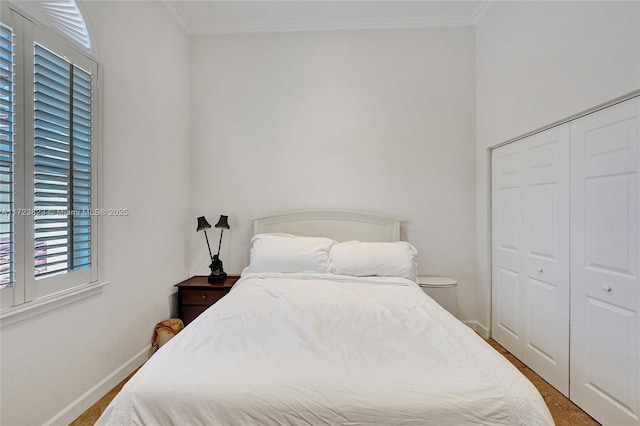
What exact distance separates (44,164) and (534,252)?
3202 millimetres

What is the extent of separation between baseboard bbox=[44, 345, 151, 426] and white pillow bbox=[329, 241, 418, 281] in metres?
1.68

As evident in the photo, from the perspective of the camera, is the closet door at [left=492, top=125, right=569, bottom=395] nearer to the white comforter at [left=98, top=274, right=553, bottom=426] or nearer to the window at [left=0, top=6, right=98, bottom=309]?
the white comforter at [left=98, top=274, right=553, bottom=426]

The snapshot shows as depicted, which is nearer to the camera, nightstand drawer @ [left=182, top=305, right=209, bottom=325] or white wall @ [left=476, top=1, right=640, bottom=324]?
white wall @ [left=476, top=1, right=640, bottom=324]

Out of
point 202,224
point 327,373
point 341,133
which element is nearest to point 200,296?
point 202,224

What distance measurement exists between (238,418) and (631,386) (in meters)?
1.98

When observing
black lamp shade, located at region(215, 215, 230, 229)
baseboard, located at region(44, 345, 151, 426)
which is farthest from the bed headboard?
baseboard, located at region(44, 345, 151, 426)

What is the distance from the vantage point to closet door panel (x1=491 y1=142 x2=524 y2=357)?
2.38m

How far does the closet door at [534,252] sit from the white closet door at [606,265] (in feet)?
0.32

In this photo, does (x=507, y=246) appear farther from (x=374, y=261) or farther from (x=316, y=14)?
(x=316, y=14)

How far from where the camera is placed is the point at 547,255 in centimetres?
207

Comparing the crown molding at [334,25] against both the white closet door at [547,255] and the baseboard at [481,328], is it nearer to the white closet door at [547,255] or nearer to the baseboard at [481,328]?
the white closet door at [547,255]

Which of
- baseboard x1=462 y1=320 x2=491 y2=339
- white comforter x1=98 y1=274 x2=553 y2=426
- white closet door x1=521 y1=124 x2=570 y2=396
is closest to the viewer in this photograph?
white comforter x1=98 y1=274 x2=553 y2=426

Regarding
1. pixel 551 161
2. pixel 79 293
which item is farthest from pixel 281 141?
pixel 551 161

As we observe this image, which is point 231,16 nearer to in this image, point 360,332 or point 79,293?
point 79,293
